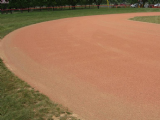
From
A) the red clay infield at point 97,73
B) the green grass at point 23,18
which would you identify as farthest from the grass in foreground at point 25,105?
the green grass at point 23,18

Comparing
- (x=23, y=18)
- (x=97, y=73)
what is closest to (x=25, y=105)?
(x=97, y=73)

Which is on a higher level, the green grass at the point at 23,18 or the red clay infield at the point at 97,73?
the green grass at the point at 23,18

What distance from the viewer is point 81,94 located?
5.25 m

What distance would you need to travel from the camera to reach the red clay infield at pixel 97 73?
4.60 metres

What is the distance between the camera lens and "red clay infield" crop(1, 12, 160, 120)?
15.1 feet

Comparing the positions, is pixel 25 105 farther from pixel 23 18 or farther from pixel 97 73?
pixel 23 18

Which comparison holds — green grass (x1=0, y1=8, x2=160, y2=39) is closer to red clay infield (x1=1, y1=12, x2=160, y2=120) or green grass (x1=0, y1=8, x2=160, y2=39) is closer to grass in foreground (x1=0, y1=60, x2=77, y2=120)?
red clay infield (x1=1, y1=12, x2=160, y2=120)

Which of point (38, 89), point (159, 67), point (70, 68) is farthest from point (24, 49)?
point (159, 67)

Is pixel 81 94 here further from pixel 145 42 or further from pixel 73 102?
pixel 145 42

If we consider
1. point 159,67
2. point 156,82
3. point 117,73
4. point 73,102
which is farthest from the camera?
point 159,67

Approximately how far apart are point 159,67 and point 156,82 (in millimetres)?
1444

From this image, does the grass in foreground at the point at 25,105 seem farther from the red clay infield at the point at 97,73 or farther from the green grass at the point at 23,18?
the green grass at the point at 23,18

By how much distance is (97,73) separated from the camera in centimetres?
671

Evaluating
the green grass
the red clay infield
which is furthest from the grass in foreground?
the green grass
